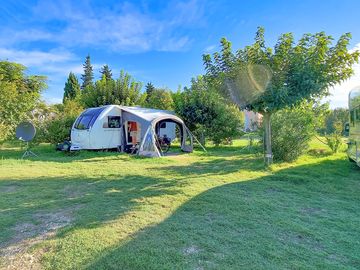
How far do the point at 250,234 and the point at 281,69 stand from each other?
5.94 m

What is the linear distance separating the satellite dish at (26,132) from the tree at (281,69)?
8.10 m

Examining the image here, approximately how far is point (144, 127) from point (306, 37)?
7.28m

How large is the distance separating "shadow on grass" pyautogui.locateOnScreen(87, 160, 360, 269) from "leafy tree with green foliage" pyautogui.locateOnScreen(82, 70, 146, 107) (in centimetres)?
1501

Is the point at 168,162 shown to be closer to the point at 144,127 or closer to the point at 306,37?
the point at 144,127

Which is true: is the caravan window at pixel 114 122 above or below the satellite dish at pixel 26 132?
above

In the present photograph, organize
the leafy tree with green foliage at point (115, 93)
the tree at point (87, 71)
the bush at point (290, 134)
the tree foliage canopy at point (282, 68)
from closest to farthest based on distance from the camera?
the tree foliage canopy at point (282, 68) → the bush at point (290, 134) → the leafy tree with green foliage at point (115, 93) → the tree at point (87, 71)

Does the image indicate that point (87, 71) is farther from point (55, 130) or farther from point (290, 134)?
point (290, 134)

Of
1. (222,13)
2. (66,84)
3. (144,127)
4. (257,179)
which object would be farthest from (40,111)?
(66,84)

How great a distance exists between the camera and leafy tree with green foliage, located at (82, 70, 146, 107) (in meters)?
19.6

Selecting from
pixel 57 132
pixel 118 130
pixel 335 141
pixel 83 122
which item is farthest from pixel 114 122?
pixel 335 141

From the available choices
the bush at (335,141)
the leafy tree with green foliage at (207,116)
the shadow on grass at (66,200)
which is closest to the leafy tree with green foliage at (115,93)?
the leafy tree with green foliage at (207,116)

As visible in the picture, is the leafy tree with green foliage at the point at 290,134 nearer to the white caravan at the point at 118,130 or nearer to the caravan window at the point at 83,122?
the white caravan at the point at 118,130

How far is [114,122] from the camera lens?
13.5m

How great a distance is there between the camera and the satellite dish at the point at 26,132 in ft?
39.2
